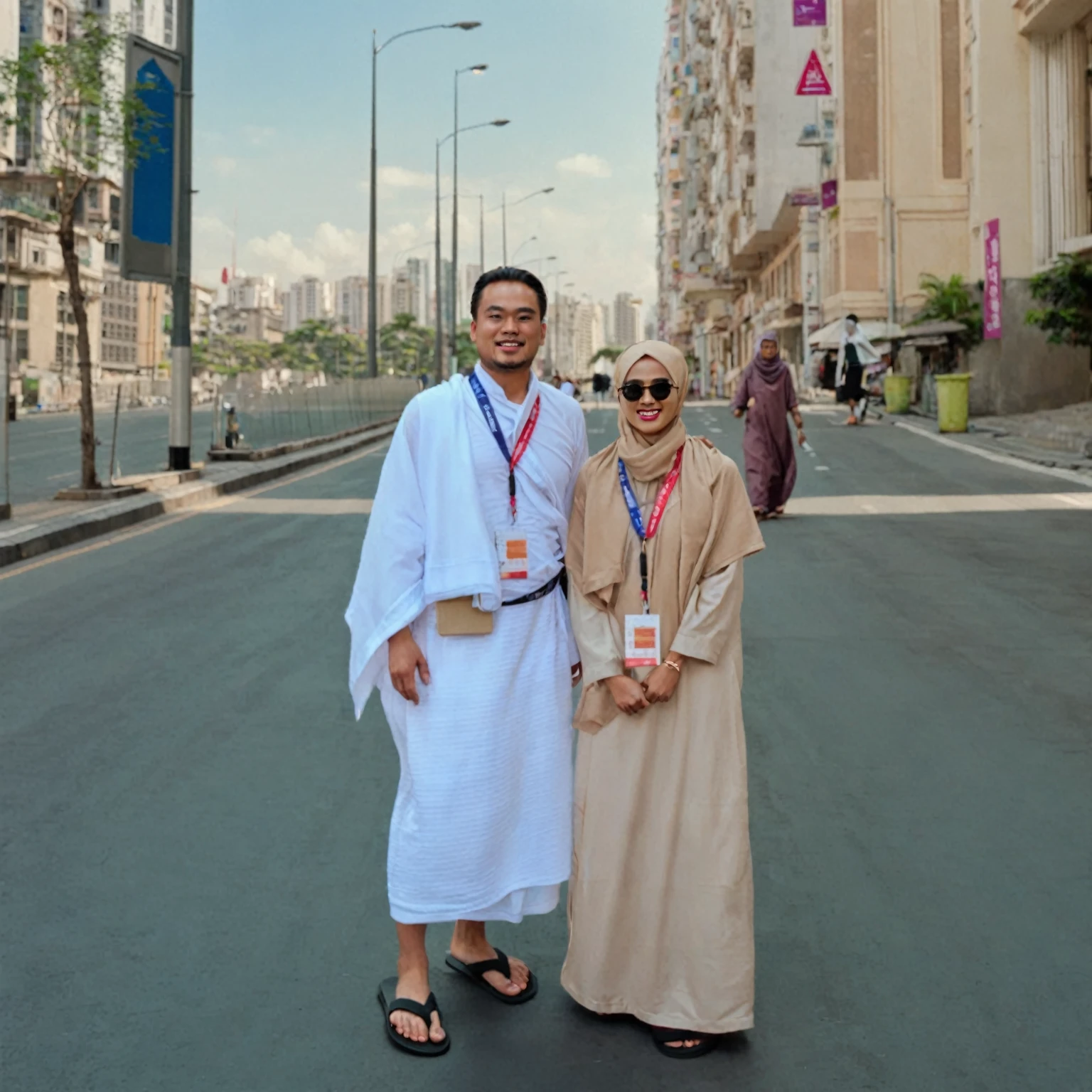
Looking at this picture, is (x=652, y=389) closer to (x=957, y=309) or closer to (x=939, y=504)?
(x=939, y=504)

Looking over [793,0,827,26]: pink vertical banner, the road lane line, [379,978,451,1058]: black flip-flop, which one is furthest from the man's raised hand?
[793,0,827,26]: pink vertical banner

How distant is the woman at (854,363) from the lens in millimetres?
29844

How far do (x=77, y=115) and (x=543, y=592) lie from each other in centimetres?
1479

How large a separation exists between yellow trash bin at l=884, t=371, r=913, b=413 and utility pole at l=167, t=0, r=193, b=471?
2091 centimetres

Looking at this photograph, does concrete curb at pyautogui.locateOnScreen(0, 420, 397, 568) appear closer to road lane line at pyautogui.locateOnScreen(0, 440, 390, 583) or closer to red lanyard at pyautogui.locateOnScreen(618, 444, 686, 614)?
road lane line at pyautogui.locateOnScreen(0, 440, 390, 583)

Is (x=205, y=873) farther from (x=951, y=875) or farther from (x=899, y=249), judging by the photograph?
(x=899, y=249)

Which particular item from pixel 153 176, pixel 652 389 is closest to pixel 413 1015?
pixel 652 389

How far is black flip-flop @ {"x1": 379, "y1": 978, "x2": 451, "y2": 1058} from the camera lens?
133 inches

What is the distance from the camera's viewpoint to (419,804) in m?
3.55

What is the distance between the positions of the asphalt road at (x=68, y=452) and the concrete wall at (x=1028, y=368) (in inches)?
668

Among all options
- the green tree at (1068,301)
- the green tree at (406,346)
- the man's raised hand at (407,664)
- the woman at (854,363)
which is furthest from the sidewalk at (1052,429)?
the green tree at (406,346)

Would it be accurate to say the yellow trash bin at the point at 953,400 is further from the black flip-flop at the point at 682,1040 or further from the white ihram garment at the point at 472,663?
the black flip-flop at the point at 682,1040

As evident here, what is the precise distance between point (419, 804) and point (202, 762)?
2636mm

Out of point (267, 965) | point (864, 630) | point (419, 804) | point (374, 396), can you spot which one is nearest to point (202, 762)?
point (267, 965)
